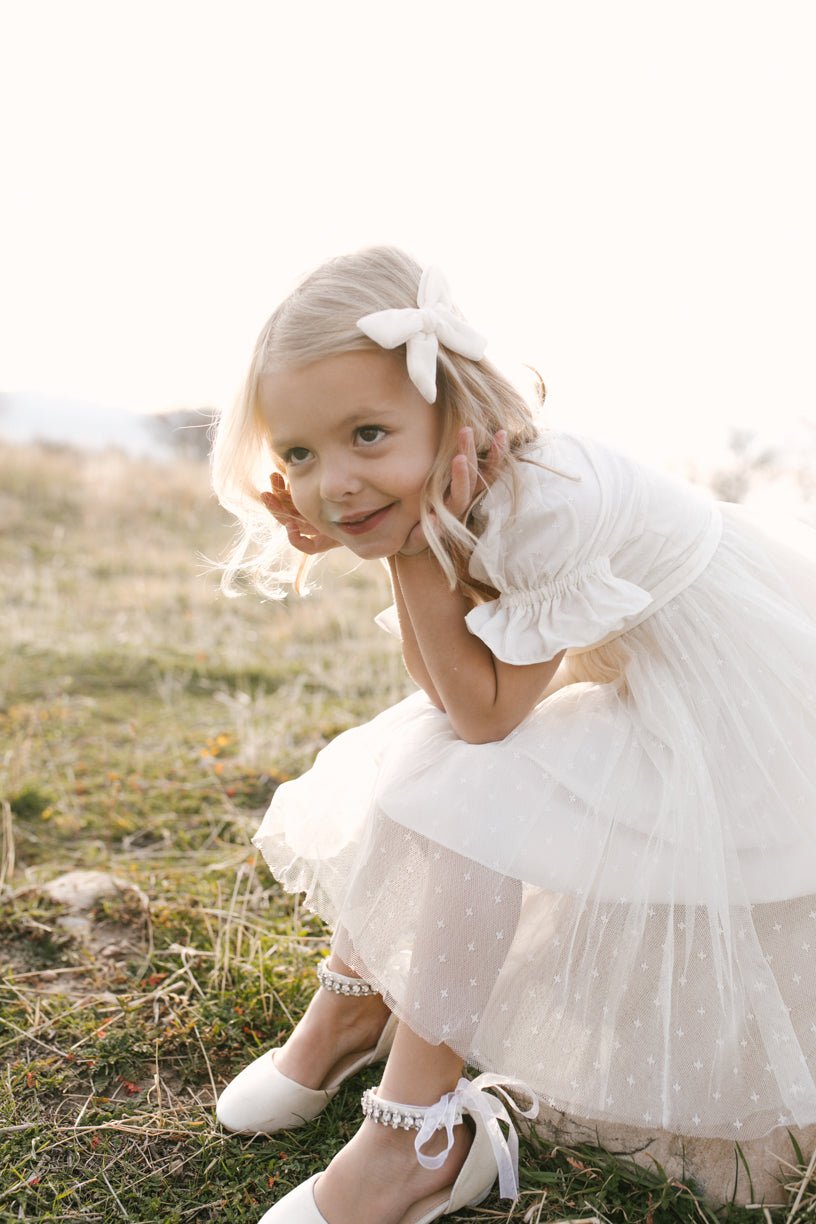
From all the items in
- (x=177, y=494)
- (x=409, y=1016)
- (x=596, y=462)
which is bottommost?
(x=177, y=494)

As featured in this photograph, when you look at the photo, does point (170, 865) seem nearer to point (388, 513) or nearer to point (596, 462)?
point (388, 513)

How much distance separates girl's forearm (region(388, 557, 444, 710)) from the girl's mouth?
0.15 metres

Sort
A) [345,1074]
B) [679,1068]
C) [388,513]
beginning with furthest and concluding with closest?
1. [345,1074]
2. [388,513]
3. [679,1068]

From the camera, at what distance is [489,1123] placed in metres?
1.78

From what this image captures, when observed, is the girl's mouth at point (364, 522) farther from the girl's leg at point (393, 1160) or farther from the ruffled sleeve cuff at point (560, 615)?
the girl's leg at point (393, 1160)

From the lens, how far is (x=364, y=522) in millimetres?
1877

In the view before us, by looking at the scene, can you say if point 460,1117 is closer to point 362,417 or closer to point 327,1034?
point 327,1034

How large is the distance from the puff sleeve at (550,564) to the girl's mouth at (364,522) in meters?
0.18

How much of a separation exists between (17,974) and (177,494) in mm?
6420

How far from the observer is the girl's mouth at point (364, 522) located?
6.13 feet

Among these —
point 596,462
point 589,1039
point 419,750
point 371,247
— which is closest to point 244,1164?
point 589,1039

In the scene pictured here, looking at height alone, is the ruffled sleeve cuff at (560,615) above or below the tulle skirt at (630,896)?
above

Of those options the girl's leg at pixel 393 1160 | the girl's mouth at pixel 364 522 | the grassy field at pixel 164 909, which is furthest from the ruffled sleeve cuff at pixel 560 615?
the grassy field at pixel 164 909

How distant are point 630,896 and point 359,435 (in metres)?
0.87
